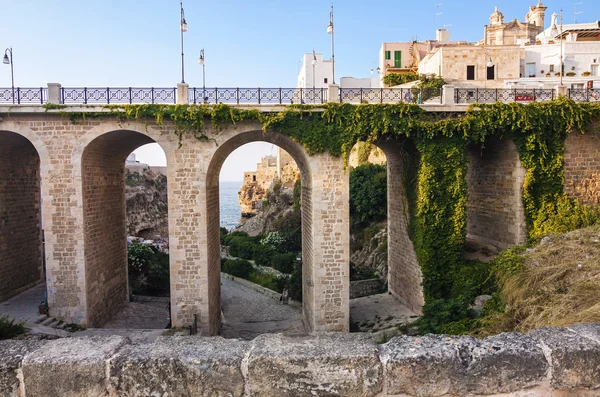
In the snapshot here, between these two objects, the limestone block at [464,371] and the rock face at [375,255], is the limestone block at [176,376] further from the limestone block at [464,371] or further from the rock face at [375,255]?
the rock face at [375,255]

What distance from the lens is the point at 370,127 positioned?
1216 centimetres

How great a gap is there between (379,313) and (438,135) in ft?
22.2

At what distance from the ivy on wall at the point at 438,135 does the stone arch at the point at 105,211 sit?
74cm

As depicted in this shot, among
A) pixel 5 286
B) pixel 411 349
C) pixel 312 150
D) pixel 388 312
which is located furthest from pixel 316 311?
pixel 5 286

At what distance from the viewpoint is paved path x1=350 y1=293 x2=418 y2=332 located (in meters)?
13.1

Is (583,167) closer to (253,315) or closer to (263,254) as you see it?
(253,315)

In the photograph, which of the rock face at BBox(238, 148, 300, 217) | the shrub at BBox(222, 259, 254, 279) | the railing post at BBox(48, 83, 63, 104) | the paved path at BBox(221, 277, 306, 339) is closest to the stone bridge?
the railing post at BBox(48, 83, 63, 104)

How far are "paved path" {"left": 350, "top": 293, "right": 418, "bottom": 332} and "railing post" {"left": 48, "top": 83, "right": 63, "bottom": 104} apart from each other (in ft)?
39.9

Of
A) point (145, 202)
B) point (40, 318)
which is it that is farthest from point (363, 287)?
point (145, 202)

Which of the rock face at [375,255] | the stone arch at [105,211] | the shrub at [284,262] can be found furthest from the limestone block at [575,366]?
the shrub at [284,262]

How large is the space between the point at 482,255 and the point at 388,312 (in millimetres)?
3927

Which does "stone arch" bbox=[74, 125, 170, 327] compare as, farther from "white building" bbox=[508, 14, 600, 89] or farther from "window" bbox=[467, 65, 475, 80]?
"white building" bbox=[508, 14, 600, 89]

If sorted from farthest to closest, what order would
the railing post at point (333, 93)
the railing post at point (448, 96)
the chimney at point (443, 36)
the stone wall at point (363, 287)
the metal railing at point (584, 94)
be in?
1. the chimney at point (443, 36)
2. the stone wall at point (363, 287)
3. the metal railing at point (584, 94)
4. the railing post at point (448, 96)
5. the railing post at point (333, 93)

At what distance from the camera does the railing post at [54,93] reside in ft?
39.2
